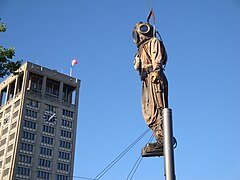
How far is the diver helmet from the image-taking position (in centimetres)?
1755

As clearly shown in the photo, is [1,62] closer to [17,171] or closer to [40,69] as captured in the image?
[17,171]

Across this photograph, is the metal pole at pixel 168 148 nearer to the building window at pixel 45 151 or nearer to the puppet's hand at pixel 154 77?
the puppet's hand at pixel 154 77

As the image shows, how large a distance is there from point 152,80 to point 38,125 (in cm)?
8145

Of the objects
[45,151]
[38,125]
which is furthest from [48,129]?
[45,151]

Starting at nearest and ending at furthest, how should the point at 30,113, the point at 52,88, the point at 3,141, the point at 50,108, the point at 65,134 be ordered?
the point at 30,113 → the point at 3,141 → the point at 65,134 → the point at 50,108 → the point at 52,88

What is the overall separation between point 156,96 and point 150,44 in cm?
248

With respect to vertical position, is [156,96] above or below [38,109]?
below

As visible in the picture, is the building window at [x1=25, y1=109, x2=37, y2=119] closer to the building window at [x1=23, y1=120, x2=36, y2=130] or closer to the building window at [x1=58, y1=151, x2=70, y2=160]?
the building window at [x1=23, y1=120, x2=36, y2=130]

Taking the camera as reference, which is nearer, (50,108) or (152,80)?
(152,80)

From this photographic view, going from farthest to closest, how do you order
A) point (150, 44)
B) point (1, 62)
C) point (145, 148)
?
1. point (1, 62)
2. point (150, 44)
3. point (145, 148)

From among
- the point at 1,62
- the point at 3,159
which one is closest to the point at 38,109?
the point at 3,159

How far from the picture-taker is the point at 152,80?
52.3ft

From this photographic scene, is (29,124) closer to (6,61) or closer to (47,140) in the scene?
(47,140)

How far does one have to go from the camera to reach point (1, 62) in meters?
20.4
